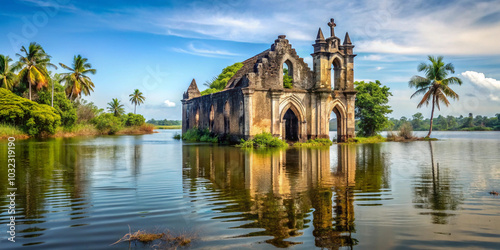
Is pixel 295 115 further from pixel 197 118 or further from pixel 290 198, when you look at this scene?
pixel 290 198

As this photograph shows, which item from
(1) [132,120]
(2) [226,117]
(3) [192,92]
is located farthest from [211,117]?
(1) [132,120]

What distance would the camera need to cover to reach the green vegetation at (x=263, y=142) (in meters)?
23.9

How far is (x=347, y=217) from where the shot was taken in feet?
19.4

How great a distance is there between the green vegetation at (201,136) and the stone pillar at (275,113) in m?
6.10

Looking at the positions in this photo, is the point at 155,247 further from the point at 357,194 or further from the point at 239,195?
the point at 357,194

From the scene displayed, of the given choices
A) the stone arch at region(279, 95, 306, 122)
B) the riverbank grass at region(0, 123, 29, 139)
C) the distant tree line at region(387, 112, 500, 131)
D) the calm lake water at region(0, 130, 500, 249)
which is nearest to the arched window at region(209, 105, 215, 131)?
the stone arch at region(279, 95, 306, 122)

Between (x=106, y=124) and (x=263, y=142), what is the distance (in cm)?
3700

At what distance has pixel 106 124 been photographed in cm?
5334

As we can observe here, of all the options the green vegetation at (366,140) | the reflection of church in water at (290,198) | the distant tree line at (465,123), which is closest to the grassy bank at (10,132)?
the reflection of church in water at (290,198)

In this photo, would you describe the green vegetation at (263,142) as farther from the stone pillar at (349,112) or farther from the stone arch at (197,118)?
the stone arch at (197,118)

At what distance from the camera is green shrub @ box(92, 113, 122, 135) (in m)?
52.9

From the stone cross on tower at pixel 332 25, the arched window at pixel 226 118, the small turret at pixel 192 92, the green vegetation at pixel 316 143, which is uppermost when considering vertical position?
the stone cross on tower at pixel 332 25

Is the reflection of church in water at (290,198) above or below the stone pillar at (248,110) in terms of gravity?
below

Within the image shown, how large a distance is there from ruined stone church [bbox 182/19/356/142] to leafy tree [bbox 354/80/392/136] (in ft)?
18.5
